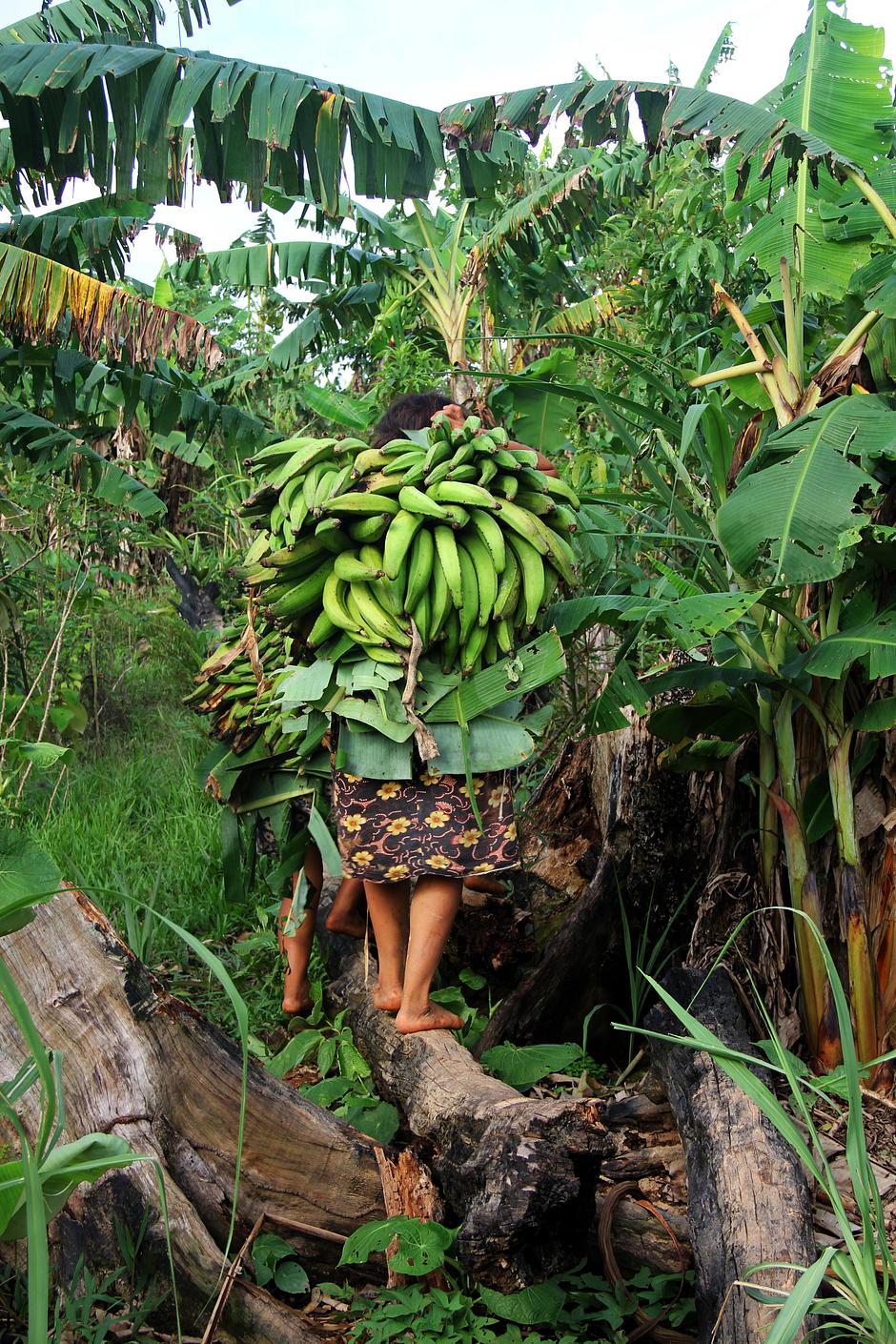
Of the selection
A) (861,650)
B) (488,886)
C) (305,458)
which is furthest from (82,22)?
(861,650)

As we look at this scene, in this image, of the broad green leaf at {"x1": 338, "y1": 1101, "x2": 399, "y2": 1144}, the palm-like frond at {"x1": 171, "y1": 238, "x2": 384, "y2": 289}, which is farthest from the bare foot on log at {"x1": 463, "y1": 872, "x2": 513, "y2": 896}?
the palm-like frond at {"x1": 171, "y1": 238, "x2": 384, "y2": 289}

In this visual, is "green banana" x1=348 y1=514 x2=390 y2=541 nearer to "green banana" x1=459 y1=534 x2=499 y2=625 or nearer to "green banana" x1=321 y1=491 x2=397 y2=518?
"green banana" x1=321 y1=491 x2=397 y2=518

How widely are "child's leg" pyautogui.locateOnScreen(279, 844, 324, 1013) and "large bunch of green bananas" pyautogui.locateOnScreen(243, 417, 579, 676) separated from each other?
1002 mm

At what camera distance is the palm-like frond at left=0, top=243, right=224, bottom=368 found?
16.0 ft

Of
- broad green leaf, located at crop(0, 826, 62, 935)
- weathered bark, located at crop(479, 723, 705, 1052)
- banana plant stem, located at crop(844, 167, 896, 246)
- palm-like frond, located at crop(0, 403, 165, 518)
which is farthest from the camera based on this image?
palm-like frond, located at crop(0, 403, 165, 518)

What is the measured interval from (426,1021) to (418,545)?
52.3 inches

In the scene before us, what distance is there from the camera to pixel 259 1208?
Result: 2383 mm

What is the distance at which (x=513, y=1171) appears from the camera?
7.21 ft

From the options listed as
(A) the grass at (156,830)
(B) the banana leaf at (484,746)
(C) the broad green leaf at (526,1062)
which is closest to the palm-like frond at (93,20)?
(A) the grass at (156,830)

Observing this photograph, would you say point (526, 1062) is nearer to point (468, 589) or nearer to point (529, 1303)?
point (529, 1303)

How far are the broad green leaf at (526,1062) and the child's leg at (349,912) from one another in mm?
888

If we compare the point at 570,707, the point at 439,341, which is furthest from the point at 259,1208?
the point at 439,341

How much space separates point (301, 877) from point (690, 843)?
55.4 inches

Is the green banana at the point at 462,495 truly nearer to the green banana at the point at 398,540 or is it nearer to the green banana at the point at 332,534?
the green banana at the point at 398,540
